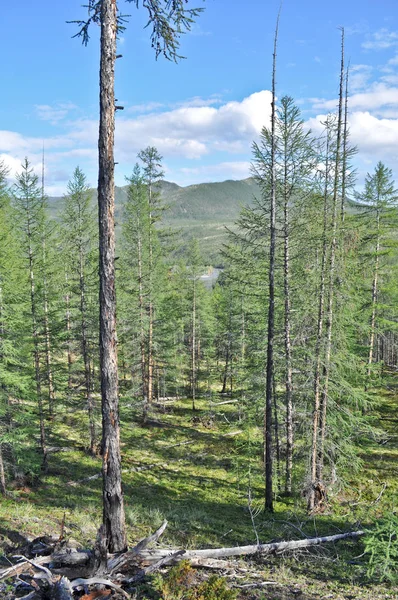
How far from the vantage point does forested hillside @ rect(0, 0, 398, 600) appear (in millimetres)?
6773

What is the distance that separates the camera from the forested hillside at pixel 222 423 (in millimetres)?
6773

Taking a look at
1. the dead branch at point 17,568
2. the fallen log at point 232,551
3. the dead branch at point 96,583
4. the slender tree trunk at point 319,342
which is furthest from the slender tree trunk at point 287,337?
the dead branch at point 17,568

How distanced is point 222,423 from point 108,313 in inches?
1051

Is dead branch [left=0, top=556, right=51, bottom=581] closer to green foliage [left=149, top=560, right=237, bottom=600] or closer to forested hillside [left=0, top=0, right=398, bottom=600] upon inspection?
forested hillside [left=0, top=0, right=398, bottom=600]

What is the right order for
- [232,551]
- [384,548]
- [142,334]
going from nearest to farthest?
[384,548], [232,551], [142,334]

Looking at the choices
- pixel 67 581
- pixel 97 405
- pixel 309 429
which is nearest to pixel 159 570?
pixel 67 581

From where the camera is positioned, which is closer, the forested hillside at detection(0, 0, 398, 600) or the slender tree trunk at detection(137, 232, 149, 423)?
the forested hillside at detection(0, 0, 398, 600)

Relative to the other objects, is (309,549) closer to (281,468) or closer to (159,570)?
(159,570)

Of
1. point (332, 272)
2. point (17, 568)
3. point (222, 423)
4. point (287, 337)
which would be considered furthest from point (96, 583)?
point (222, 423)

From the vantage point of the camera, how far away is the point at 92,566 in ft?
19.5

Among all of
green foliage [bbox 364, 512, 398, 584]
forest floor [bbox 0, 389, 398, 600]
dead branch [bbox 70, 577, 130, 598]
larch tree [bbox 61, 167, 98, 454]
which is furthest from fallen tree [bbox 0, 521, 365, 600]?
larch tree [bbox 61, 167, 98, 454]

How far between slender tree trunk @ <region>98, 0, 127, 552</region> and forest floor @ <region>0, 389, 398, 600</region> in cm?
93

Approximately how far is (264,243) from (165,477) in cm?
1414

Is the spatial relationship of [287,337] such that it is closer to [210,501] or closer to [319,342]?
[319,342]
